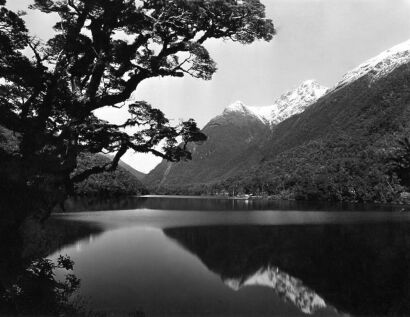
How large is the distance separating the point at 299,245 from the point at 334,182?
15806cm

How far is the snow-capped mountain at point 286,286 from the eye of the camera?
83.1 ft

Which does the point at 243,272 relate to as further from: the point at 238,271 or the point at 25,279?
the point at 25,279

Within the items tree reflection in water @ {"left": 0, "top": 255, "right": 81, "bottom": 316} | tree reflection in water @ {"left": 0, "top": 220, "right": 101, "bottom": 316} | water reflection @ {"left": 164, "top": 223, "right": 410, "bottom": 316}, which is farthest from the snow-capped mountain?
tree reflection in water @ {"left": 0, "top": 220, "right": 101, "bottom": 316}

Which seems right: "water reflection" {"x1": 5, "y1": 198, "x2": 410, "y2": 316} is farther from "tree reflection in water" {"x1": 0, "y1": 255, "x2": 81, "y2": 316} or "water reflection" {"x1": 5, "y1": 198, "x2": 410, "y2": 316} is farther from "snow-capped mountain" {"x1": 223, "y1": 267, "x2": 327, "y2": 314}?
"tree reflection in water" {"x1": 0, "y1": 255, "x2": 81, "y2": 316}

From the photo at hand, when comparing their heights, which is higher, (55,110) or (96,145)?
(55,110)

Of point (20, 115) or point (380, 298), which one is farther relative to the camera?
point (380, 298)

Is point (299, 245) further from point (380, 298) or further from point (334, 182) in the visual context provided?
point (334, 182)

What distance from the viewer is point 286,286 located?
30.4m

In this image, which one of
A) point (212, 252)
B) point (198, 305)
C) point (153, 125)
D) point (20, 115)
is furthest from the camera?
point (212, 252)

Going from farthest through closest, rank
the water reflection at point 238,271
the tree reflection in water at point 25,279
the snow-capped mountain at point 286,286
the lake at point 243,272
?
1. the snow-capped mountain at point 286,286
2. the lake at point 243,272
3. the water reflection at point 238,271
4. the tree reflection in water at point 25,279

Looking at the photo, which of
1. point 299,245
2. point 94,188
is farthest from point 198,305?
point 94,188

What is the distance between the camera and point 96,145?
523 inches

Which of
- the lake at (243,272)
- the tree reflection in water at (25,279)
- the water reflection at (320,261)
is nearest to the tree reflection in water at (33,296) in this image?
the tree reflection in water at (25,279)

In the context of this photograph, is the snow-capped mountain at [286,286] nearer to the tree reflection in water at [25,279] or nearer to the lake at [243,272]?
the lake at [243,272]
